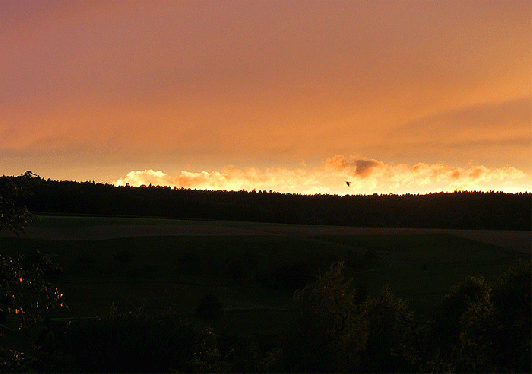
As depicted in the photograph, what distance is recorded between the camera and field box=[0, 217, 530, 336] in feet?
205

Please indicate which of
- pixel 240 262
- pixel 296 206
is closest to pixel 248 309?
pixel 240 262

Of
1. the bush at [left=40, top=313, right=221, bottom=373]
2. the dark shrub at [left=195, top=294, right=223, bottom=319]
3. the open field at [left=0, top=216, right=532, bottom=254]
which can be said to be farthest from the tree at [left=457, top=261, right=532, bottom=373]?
the open field at [left=0, top=216, right=532, bottom=254]

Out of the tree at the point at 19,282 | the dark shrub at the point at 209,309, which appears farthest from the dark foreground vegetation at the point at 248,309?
the dark shrub at the point at 209,309

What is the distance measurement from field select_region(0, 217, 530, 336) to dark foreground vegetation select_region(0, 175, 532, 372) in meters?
0.33

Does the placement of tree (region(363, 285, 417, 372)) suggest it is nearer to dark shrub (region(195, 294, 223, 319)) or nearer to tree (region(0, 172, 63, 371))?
dark shrub (region(195, 294, 223, 319))

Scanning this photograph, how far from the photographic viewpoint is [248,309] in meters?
60.3

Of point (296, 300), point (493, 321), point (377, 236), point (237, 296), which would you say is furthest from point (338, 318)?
point (377, 236)

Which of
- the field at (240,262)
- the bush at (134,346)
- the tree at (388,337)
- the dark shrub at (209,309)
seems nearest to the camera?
the bush at (134,346)

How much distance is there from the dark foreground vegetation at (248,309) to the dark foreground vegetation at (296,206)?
66888 mm

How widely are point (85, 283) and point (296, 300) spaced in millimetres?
46627

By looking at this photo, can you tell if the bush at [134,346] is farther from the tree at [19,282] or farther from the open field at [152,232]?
the open field at [152,232]

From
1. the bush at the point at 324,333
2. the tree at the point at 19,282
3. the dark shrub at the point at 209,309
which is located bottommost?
the dark shrub at the point at 209,309

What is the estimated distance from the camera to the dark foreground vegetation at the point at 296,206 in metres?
150

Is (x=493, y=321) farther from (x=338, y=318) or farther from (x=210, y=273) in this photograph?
(x=210, y=273)
